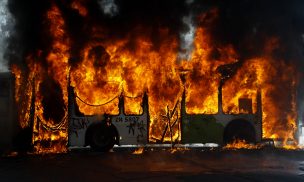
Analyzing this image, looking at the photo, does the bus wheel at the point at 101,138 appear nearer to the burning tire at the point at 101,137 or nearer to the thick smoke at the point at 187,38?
the burning tire at the point at 101,137

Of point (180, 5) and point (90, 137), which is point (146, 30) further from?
point (90, 137)

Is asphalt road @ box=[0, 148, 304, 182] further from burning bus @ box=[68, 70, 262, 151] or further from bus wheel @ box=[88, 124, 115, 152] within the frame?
burning bus @ box=[68, 70, 262, 151]

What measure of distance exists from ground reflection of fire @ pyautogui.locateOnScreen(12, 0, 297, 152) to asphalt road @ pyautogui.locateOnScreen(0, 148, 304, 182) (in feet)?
4.05

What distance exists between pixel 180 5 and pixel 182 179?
959 centimetres

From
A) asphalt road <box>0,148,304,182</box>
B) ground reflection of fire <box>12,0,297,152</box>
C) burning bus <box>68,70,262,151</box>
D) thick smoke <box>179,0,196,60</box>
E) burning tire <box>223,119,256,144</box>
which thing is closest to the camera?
asphalt road <box>0,148,304,182</box>

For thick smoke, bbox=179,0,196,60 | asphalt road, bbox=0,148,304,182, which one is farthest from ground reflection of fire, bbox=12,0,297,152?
asphalt road, bbox=0,148,304,182

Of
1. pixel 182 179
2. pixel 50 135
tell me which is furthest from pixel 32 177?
pixel 50 135

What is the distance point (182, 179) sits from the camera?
9695 millimetres

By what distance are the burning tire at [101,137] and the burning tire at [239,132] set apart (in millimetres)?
4146

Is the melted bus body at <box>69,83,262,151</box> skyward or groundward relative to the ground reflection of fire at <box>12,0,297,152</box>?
groundward

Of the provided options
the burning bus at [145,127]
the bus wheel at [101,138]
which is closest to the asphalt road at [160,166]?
the bus wheel at [101,138]

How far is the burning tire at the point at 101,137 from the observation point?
14.9 m

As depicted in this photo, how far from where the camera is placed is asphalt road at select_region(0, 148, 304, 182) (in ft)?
32.8

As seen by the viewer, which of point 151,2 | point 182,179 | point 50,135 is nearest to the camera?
point 182,179
